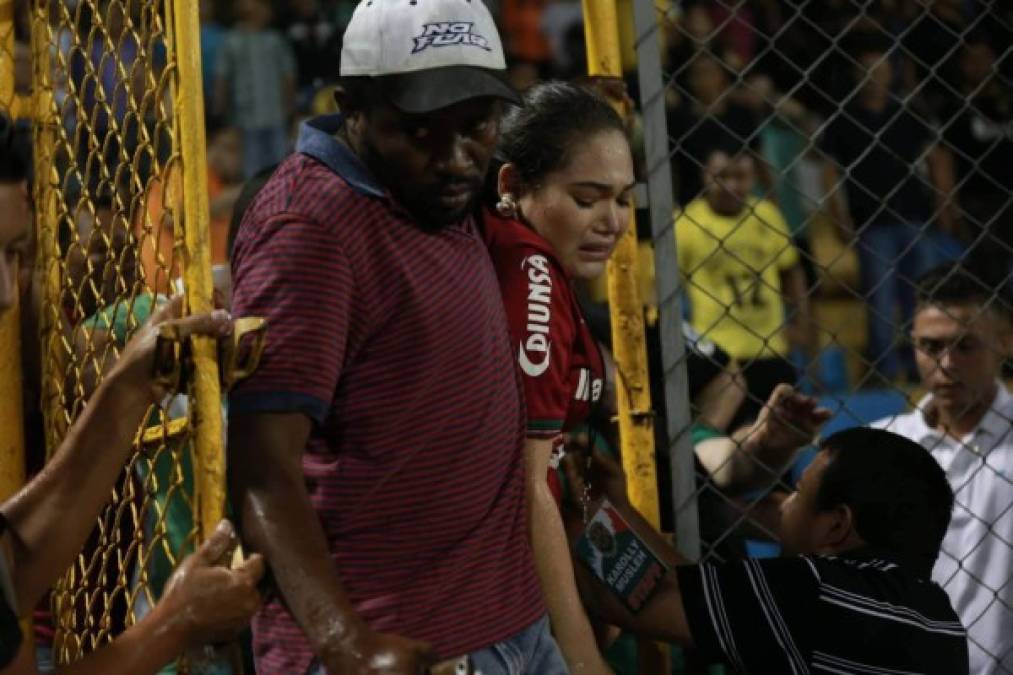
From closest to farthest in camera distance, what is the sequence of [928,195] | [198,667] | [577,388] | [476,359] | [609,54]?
[476,359] → [198,667] → [577,388] → [609,54] → [928,195]

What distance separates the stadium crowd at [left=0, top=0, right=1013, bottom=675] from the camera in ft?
7.85

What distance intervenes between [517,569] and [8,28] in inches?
57.7

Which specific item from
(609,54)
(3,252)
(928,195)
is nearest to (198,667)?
(3,252)

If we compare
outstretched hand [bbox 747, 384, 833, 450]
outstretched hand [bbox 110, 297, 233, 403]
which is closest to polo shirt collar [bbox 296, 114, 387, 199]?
outstretched hand [bbox 110, 297, 233, 403]

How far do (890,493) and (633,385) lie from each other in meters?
0.58

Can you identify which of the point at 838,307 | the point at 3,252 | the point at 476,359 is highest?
the point at 3,252

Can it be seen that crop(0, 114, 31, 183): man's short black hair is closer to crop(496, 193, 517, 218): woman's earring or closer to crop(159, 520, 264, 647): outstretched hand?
crop(159, 520, 264, 647): outstretched hand

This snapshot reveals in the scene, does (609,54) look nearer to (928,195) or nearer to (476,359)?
(476,359)

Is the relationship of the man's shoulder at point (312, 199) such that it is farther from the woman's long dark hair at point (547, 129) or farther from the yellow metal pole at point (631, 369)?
the yellow metal pole at point (631, 369)

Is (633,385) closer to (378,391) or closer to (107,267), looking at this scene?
(107,267)

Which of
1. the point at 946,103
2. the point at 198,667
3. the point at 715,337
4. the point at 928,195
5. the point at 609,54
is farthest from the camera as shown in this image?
the point at 946,103

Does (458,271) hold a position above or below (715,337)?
above

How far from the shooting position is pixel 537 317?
9.90 ft

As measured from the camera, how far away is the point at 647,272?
7754 mm
